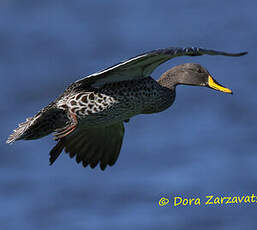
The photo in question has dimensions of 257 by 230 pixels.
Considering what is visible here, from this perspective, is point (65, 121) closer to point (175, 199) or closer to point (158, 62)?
point (158, 62)

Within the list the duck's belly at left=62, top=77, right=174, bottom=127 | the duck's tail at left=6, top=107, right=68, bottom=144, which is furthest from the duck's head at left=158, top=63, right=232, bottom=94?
the duck's tail at left=6, top=107, right=68, bottom=144

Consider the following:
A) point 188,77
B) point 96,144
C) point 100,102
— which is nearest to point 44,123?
point 100,102

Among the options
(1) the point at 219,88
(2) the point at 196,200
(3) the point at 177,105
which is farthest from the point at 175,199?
(1) the point at 219,88

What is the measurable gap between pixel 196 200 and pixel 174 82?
4306mm

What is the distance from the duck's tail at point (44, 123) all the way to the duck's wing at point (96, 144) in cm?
80

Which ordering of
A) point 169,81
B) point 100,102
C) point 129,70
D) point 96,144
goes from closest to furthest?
point 129,70 → point 100,102 → point 169,81 → point 96,144

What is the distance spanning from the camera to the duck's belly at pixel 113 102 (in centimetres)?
691

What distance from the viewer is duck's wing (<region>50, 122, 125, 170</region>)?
7852 mm

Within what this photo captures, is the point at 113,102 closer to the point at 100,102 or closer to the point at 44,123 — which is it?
the point at 100,102

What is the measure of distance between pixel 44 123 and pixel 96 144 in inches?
41.1

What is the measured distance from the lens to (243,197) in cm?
1151

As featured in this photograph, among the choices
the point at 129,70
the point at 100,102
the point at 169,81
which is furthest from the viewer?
the point at 169,81

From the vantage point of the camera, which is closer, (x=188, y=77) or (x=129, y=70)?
(x=129, y=70)

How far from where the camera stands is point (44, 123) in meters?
6.98
